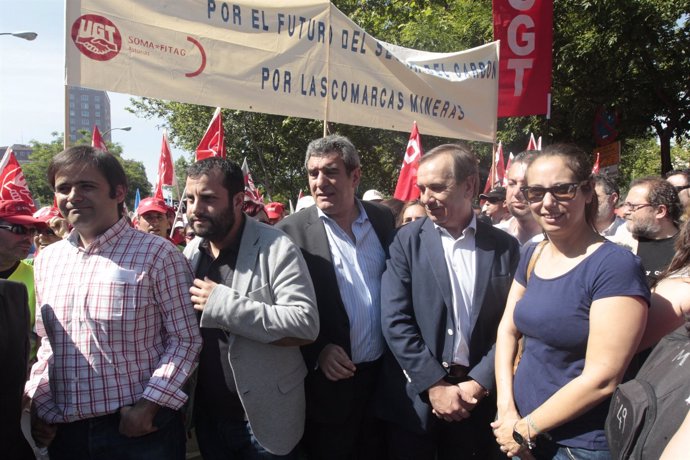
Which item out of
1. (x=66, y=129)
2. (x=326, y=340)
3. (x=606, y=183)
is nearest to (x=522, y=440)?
(x=326, y=340)

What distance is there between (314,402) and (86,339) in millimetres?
1082

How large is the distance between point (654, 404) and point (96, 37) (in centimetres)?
387

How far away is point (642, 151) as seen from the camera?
33906 mm

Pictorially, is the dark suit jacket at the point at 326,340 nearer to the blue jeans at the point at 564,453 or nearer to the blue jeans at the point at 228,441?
the blue jeans at the point at 228,441

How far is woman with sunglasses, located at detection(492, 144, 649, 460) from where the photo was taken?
1.87 m

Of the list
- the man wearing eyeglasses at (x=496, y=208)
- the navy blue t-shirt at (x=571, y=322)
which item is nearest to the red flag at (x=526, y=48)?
the man wearing eyeglasses at (x=496, y=208)

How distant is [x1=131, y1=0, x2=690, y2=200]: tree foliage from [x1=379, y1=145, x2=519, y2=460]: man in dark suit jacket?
32.1 feet

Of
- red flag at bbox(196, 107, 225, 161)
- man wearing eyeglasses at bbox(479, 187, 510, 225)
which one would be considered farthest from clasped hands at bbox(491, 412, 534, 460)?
red flag at bbox(196, 107, 225, 161)

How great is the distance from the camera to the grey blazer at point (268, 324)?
2.24 metres

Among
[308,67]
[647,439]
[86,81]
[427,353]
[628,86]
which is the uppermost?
[628,86]

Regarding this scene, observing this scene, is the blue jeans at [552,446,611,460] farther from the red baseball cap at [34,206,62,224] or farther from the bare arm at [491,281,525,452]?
the red baseball cap at [34,206,62,224]

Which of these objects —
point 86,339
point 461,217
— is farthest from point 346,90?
point 86,339

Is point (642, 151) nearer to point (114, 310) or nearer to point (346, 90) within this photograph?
point (346, 90)

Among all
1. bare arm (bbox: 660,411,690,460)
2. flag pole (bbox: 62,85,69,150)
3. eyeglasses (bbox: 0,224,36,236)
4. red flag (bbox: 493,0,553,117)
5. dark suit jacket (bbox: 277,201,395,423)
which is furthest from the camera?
red flag (bbox: 493,0,553,117)
